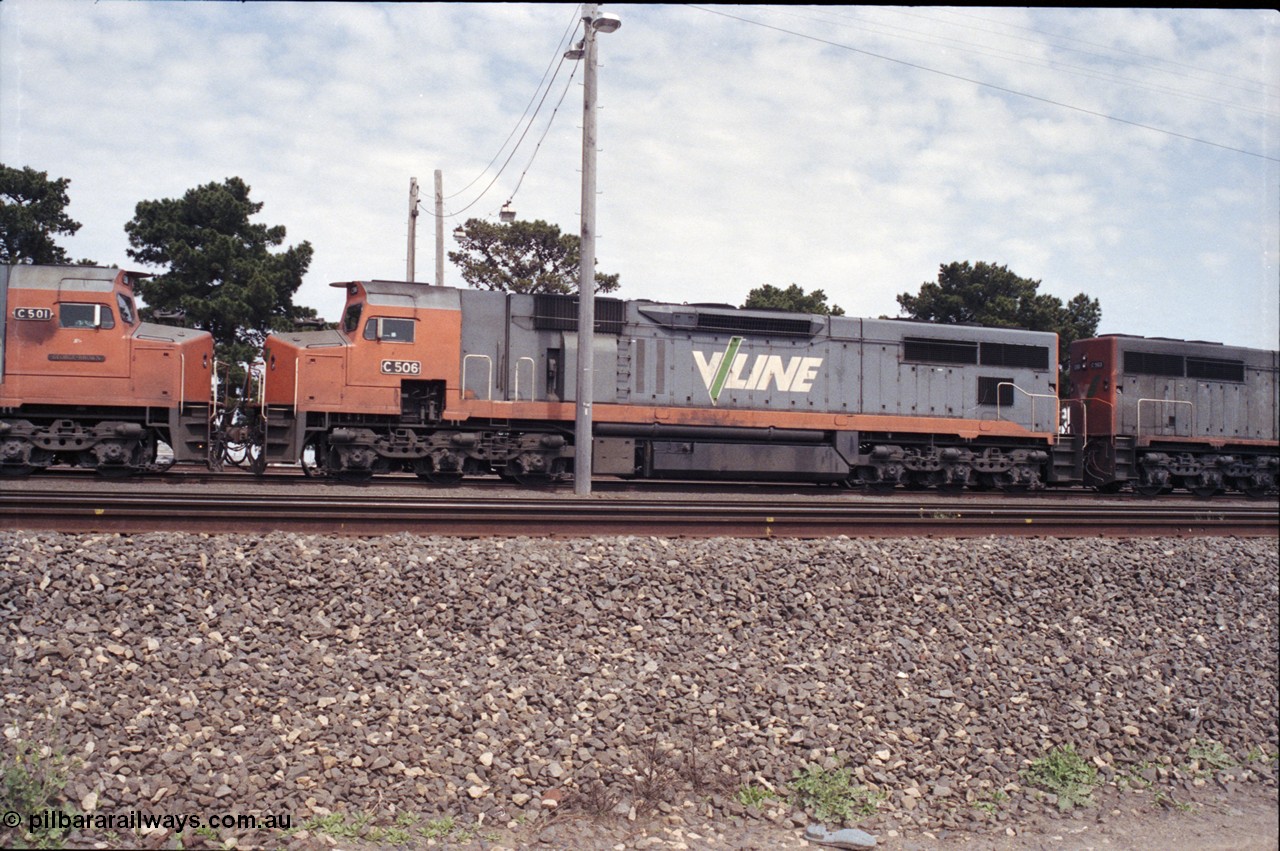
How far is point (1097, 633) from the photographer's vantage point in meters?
7.27

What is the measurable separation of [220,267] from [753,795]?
23.4 metres

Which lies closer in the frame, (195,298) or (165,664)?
Answer: (165,664)

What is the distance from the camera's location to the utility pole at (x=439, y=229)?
24875mm

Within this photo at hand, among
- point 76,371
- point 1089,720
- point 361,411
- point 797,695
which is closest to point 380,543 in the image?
point 797,695

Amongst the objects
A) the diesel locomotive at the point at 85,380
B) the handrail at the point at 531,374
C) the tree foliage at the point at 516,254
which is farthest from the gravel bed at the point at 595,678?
the tree foliage at the point at 516,254

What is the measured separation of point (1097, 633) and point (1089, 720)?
1.05 m

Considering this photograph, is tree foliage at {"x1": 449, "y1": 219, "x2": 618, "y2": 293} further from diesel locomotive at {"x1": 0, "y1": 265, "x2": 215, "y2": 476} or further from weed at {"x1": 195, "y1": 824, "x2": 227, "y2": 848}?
weed at {"x1": 195, "y1": 824, "x2": 227, "y2": 848}

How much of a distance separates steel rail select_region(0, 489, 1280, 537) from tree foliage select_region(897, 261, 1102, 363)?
24600 millimetres

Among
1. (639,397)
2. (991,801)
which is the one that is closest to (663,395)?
(639,397)

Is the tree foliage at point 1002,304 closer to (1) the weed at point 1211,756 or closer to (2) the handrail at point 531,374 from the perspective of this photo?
(2) the handrail at point 531,374

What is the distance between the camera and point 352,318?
1493cm

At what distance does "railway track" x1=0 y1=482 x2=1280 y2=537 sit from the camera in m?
8.30

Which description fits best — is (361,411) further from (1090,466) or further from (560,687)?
(1090,466)

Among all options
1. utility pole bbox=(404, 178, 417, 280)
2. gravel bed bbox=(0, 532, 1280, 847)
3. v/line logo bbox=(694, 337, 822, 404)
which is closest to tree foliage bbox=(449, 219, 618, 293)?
utility pole bbox=(404, 178, 417, 280)
